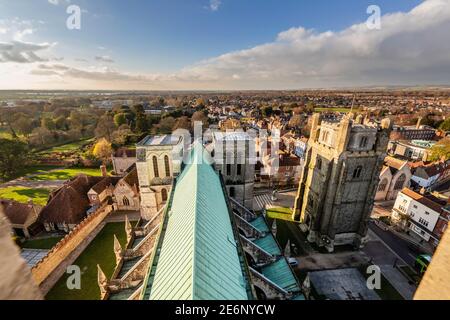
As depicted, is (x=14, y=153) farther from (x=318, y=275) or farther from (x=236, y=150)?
(x=318, y=275)

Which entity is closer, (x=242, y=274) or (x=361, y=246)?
(x=242, y=274)

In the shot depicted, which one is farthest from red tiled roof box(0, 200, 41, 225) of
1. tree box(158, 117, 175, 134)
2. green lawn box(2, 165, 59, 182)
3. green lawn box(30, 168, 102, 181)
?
tree box(158, 117, 175, 134)

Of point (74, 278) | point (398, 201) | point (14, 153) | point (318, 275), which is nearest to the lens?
point (74, 278)

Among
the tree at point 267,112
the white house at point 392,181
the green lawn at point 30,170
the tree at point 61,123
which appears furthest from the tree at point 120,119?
the white house at point 392,181

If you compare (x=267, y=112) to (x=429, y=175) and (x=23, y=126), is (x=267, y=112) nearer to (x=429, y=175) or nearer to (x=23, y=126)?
(x=429, y=175)
